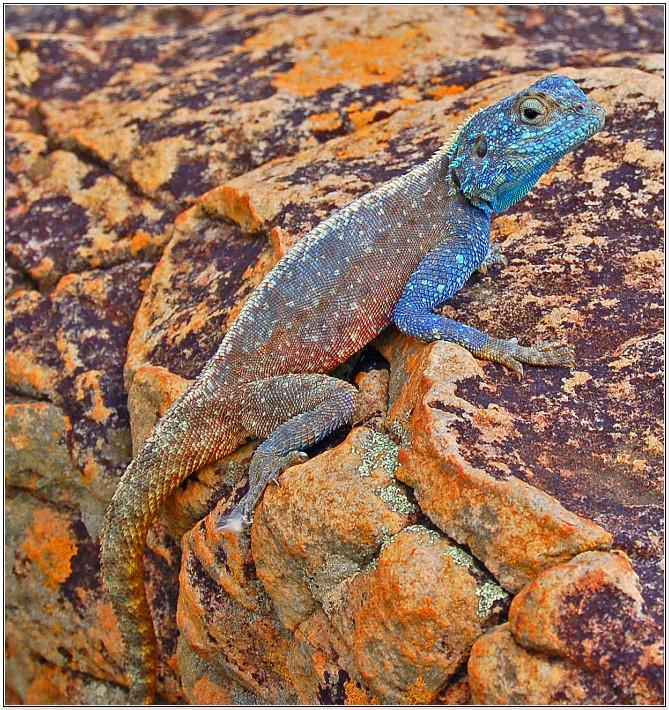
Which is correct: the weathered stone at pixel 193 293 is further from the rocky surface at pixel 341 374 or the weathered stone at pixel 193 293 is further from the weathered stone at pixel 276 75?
the weathered stone at pixel 276 75

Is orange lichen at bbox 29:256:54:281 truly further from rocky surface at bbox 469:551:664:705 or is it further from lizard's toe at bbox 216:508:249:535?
rocky surface at bbox 469:551:664:705

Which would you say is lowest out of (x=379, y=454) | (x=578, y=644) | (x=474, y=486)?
(x=578, y=644)

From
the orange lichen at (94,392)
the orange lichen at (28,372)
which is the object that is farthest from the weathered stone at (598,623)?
the orange lichen at (28,372)

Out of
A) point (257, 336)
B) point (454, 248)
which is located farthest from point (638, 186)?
point (257, 336)

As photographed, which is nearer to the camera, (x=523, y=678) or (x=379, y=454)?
(x=523, y=678)

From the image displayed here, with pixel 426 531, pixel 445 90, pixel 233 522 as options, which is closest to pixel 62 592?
pixel 233 522

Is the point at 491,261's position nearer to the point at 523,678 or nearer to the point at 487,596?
the point at 487,596

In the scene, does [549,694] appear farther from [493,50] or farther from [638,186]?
[493,50]
